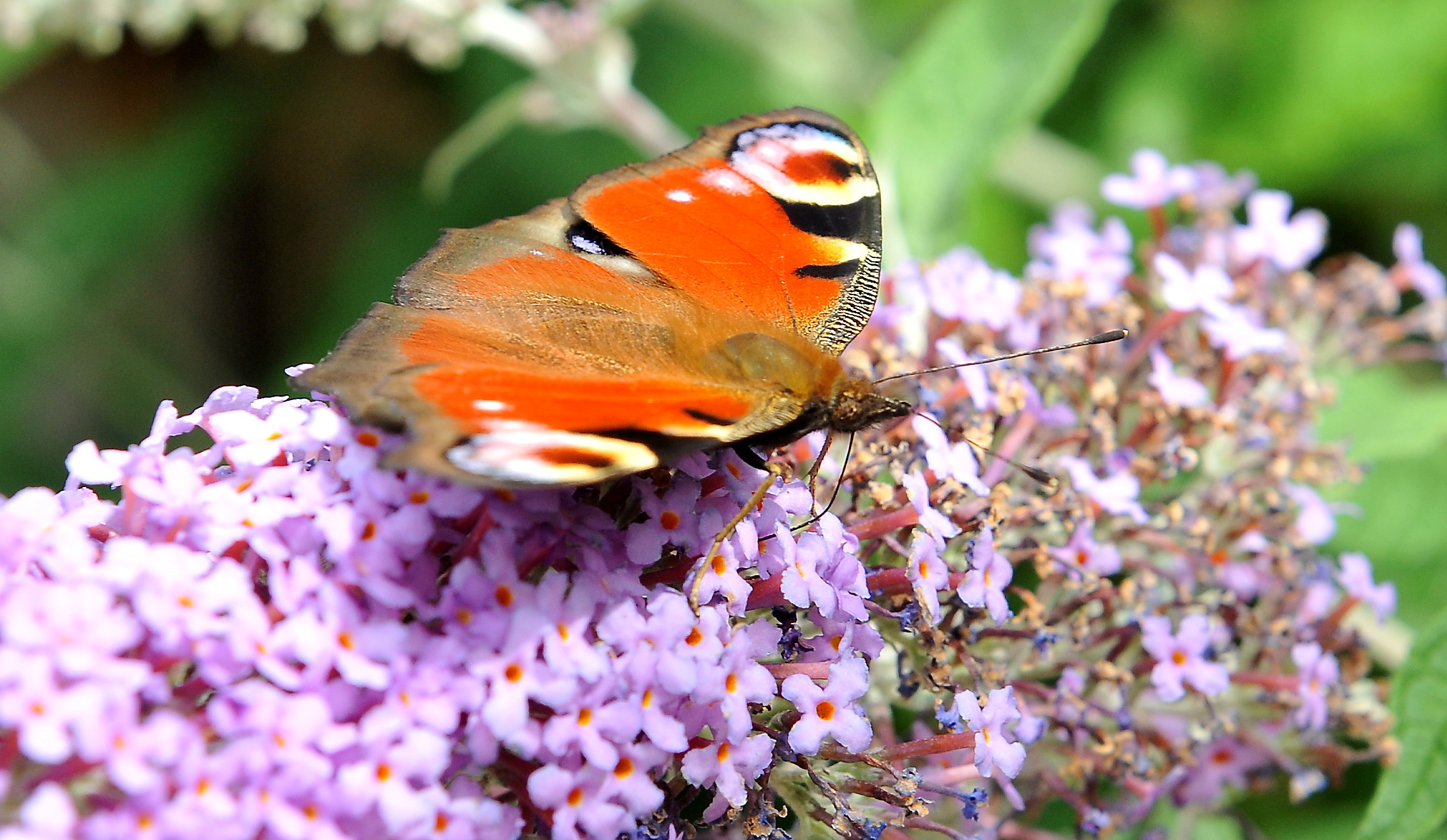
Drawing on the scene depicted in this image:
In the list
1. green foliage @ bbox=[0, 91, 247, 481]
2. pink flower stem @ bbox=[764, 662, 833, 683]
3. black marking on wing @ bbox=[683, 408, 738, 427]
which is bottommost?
green foliage @ bbox=[0, 91, 247, 481]

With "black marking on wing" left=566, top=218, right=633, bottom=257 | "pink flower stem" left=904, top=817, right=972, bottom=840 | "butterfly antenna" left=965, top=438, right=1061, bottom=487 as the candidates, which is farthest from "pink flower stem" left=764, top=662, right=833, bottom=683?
"black marking on wing" left=566, top=218, right=633, bottom=257

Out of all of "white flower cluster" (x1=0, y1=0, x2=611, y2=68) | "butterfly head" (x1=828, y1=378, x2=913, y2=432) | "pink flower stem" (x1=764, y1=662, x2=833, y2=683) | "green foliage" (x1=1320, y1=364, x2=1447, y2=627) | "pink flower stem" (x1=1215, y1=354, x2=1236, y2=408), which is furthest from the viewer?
"white flower cluster" (x1=0, y1=0, x2=611, y2=68)

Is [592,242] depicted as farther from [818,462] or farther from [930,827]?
[930,827]

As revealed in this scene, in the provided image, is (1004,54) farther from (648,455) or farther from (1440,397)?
(648,455)

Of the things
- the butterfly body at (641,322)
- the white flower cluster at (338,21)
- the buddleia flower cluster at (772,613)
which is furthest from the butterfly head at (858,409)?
the white flower cluster at (338,21)

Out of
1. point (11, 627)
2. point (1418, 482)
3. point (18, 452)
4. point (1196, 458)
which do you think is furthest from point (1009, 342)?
point (18, 452)

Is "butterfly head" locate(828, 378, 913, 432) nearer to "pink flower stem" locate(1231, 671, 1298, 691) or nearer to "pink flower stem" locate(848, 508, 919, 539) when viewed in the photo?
"pink flower stem" locate(848, 508, 919, 539)
